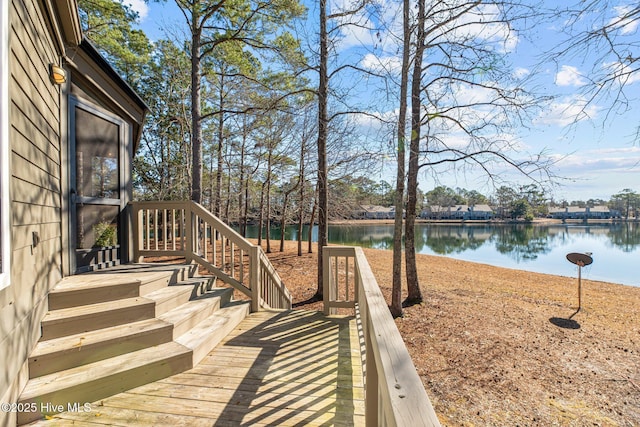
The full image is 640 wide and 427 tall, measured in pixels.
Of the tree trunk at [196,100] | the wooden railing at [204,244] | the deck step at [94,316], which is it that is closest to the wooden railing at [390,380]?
the deck step at [94,316]

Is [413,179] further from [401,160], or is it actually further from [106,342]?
[106,342]

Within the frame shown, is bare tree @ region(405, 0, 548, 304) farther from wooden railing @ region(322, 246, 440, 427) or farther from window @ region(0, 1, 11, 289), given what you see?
window @ region(0, 1, 11, 289)

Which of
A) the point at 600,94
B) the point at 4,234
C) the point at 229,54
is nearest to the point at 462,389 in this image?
the point at 600,94

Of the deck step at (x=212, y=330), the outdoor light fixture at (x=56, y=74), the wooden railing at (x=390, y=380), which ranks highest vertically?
the outdoor light fixture at (x=56, y=74)

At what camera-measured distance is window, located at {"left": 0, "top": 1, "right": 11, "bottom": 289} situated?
5.12ft

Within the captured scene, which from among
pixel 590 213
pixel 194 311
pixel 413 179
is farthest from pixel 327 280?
pixel 590 213

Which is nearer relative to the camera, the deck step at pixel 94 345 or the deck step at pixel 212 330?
the deck step at pixel 94 345

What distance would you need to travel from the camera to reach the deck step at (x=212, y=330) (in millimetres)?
2539

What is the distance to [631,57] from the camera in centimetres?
250

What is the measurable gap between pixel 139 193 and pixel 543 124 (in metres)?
A: 14.4

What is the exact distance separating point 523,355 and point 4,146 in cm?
584

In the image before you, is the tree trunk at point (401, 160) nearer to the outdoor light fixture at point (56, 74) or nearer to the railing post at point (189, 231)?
the railing post at point (189, 231)

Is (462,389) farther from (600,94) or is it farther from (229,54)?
(229,54)

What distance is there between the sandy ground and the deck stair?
8.65ft
